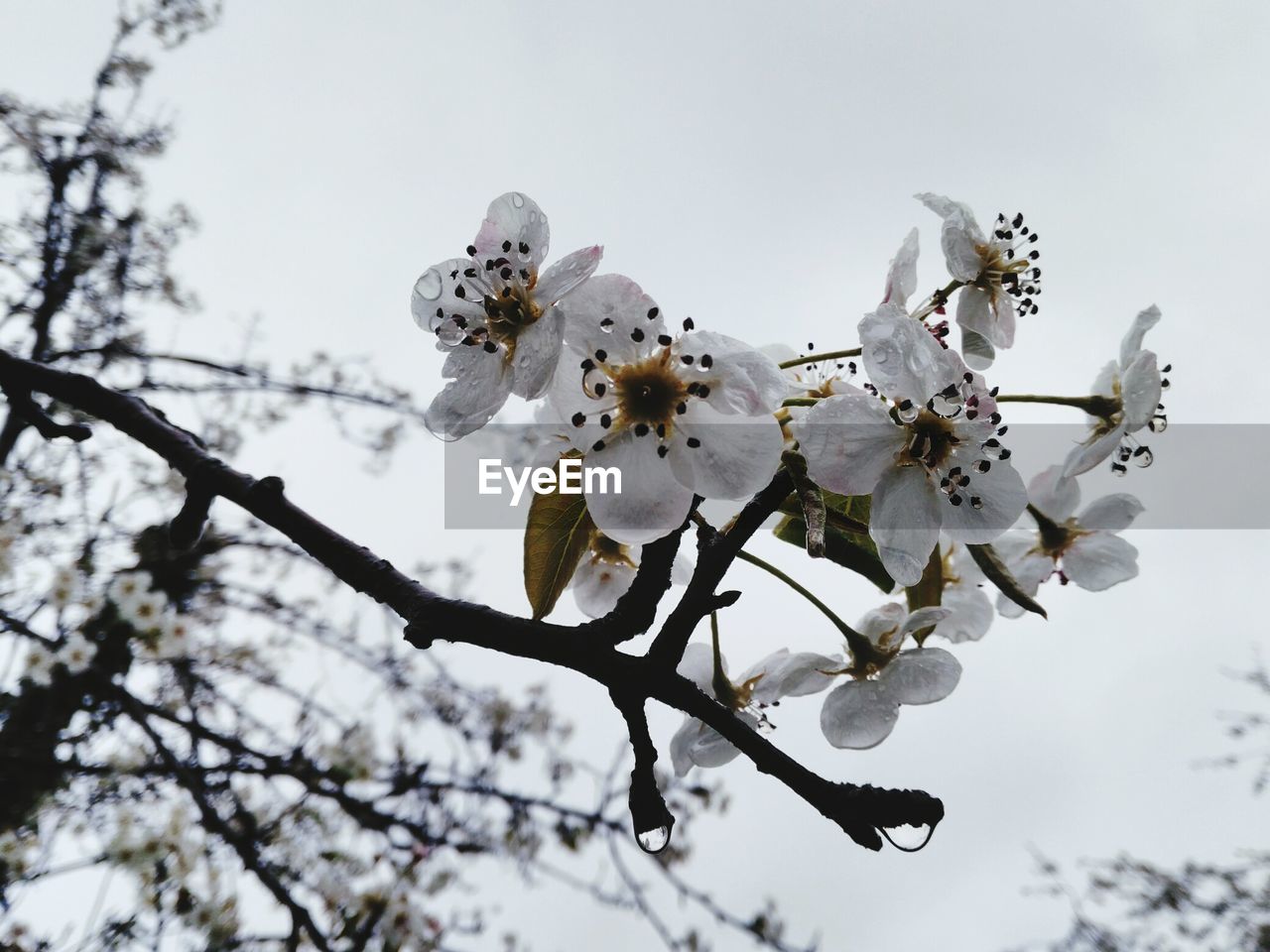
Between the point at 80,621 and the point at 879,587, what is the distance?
143 inches

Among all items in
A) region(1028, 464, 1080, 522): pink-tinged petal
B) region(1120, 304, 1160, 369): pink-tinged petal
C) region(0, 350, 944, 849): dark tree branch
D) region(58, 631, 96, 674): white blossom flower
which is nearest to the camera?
region(0, 350, 944, 849): dark tree branch

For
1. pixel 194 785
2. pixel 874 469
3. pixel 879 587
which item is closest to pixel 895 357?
pixel 874 469

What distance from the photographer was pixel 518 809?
11.6ft

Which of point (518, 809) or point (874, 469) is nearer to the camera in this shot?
point (874, 469)

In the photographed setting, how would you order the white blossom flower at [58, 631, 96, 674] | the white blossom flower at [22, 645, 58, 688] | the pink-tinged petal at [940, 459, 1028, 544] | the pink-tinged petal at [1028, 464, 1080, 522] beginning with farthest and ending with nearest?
1. the white blossom flower at [22, 645, 58, 688]
2. the white blossom flower at [58, 631, 96, 674]
3. the pink-tinged petal at [1028, 464, 1080, 522]
4. the pink-tinged petal at [940, 459, 1028, 544]

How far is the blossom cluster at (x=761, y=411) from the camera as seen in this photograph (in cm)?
78

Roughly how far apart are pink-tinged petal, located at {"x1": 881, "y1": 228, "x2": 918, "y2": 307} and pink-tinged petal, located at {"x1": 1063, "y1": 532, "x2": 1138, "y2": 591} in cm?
49

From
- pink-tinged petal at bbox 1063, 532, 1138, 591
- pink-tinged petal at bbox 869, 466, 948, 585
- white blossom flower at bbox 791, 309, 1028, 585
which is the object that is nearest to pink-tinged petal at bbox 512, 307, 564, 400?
white blossom flower at bbox 791, 309, 1028, 585

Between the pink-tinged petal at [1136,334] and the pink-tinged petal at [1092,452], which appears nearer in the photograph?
the pink-tinged petal at [1092,452]

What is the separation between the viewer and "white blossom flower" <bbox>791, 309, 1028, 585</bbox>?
2.62ft

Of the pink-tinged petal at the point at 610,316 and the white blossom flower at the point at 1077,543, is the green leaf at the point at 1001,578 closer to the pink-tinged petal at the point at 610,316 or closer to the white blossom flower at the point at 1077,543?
the white blossom flower at the point at 1077,543

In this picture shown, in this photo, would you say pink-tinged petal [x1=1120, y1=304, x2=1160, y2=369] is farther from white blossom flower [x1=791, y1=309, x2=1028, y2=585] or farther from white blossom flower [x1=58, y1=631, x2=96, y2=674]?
white blossom flower [x1=58, y1=631, x2=96, y2=674]

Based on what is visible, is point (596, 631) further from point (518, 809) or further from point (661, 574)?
point (518, 809)

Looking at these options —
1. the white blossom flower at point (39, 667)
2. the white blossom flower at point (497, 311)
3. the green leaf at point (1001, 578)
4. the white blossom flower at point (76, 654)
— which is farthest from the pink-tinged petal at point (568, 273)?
the white blossom flower at point (39, 667)
